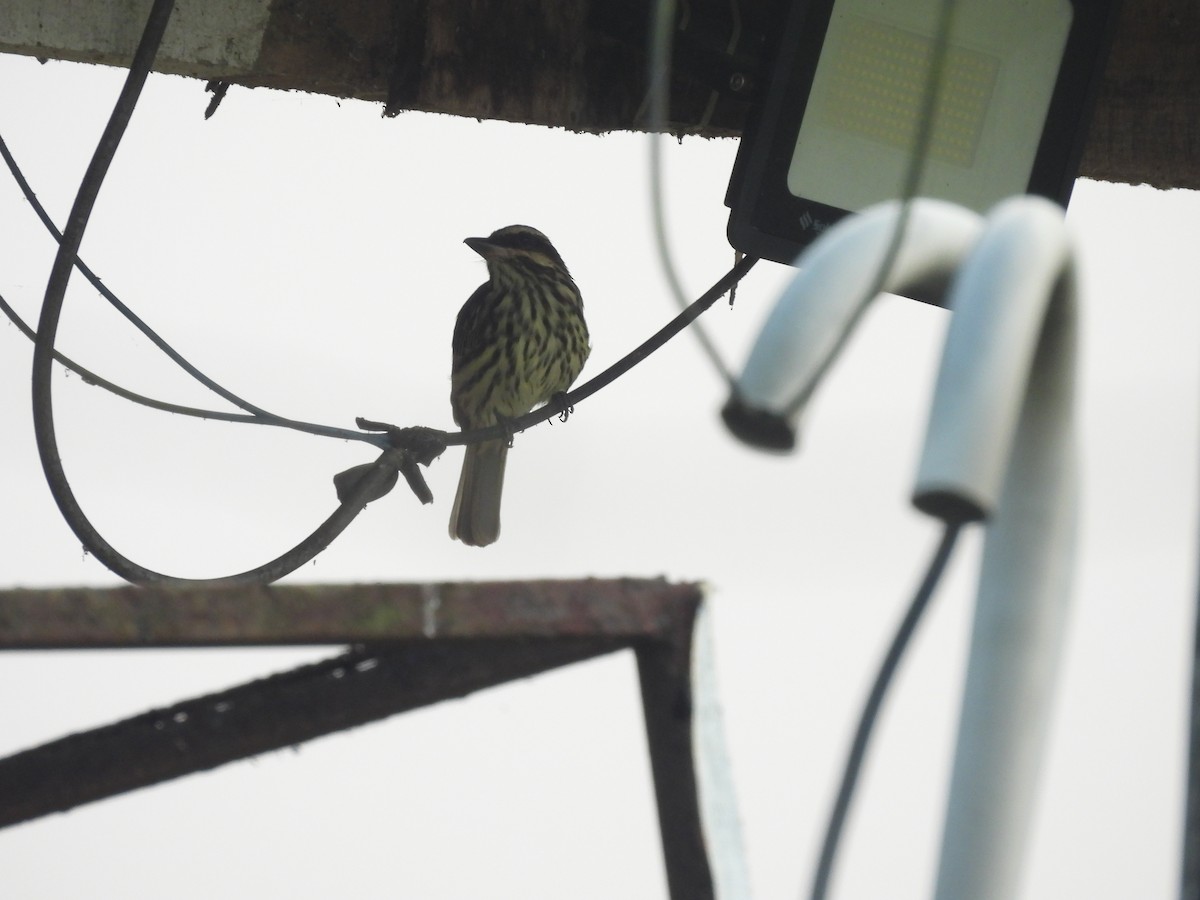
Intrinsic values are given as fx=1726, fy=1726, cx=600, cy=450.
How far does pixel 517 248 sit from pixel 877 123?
2789mm

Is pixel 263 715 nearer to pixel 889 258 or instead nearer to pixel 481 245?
pixel 889 258

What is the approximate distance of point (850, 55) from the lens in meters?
2.99

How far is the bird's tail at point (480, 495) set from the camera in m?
5.44

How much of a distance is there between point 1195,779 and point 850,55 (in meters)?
2.37

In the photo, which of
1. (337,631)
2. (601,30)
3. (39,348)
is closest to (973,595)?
(337,631)

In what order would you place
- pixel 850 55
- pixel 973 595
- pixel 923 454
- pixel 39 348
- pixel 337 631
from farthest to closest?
pixel 850 55, pixel 39 348, pixel 337 631, pixel 973 595, pixel 923 454

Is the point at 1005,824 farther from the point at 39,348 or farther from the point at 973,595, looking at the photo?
the point at 39,348

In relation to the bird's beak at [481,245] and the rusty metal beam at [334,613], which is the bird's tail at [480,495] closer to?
the bird's beak at [481,245]

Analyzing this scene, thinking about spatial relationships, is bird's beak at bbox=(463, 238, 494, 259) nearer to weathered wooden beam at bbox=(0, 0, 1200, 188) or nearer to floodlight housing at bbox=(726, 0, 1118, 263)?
weathered wooden beam at bbox=(0, 0, 1200, 188)

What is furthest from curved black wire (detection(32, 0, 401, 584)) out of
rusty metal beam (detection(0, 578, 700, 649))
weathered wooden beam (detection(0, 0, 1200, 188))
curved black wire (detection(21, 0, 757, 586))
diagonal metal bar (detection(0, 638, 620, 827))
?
rusty metal beam (detection(0, 578, 700, 649))

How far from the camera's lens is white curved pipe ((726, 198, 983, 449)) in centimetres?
78

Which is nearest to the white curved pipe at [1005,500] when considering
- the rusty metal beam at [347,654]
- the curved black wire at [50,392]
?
the rusty metal beam at [347,654]

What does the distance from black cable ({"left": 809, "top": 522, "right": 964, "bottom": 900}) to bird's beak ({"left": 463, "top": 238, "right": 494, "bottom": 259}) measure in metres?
4.76

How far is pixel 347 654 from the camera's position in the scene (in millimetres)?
1247
